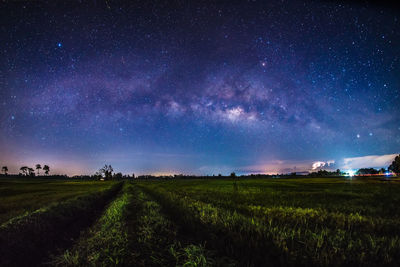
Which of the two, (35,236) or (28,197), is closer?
(35,236)

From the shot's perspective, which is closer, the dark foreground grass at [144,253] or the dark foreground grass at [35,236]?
the dark foreground grass at [144,253]

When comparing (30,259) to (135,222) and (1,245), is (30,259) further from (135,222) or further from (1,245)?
(135,222)

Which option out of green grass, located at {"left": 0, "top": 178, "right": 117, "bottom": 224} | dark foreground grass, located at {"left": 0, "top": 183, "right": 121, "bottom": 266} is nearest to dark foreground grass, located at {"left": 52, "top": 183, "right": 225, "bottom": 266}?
dark foreground grass, located at {"left": 0, "top": 183, "right": 121, "bottom": 266}

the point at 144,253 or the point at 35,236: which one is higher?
the point at 144,253

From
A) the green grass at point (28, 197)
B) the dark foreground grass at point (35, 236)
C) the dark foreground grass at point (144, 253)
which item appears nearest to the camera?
the dark foreground grass at point (144, 253)

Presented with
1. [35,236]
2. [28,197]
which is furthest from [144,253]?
[28,197]

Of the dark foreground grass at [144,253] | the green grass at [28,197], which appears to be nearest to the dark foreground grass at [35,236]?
the green grass at [28,197]

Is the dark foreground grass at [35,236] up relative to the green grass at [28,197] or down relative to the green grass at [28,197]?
up

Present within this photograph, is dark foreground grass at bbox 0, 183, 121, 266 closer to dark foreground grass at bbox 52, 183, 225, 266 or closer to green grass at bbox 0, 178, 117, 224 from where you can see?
green grass at bbox 0, 178, 117, 224

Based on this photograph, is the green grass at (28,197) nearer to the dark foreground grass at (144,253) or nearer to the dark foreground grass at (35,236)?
the dark foreground grass at (35,236)

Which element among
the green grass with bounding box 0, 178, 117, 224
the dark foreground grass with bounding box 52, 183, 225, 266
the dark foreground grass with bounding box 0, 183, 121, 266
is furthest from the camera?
the green grass with bounding box 0, 178, 117, 224

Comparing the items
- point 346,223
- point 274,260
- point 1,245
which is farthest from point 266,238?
point 1,245

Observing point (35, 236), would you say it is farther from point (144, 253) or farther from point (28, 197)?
point (28, 197)

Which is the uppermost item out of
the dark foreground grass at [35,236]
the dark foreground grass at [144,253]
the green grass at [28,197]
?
the dark foreground grass at [144,253]
